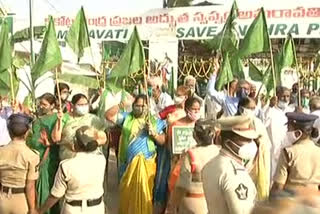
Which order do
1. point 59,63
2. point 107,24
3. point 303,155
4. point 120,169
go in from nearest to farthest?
1. point 303,155
2. point 120,169
3. point 59,63
4. point 107,24

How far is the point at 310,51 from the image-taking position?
21688mm

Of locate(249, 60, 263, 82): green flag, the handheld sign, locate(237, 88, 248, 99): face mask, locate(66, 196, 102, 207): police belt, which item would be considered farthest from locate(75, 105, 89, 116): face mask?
locate(249, 60, 263, 82): green flag

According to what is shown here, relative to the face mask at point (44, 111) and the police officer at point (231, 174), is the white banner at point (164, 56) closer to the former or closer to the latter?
the face mask at point (44, 111)

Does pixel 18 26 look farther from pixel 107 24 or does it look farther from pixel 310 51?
pixel 310 51

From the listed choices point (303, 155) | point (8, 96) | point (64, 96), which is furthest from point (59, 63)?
point (303, 155)

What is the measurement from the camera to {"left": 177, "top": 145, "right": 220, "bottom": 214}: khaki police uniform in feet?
19.0

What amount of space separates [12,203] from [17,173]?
26 cm

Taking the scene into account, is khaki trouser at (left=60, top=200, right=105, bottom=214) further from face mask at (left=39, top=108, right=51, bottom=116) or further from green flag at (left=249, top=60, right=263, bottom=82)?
green flag at (left=249, top=60, right=263, bottom=82)

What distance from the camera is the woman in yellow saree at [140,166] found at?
26.1 ft

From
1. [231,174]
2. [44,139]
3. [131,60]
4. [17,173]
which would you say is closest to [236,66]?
[131,60]

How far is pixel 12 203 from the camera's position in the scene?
6.25 meters

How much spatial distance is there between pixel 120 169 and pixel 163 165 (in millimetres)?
597

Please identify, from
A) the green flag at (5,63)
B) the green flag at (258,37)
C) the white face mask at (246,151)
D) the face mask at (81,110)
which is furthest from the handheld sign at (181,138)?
the green flag at (258,37)

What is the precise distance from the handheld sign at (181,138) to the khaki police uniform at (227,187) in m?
2.79
